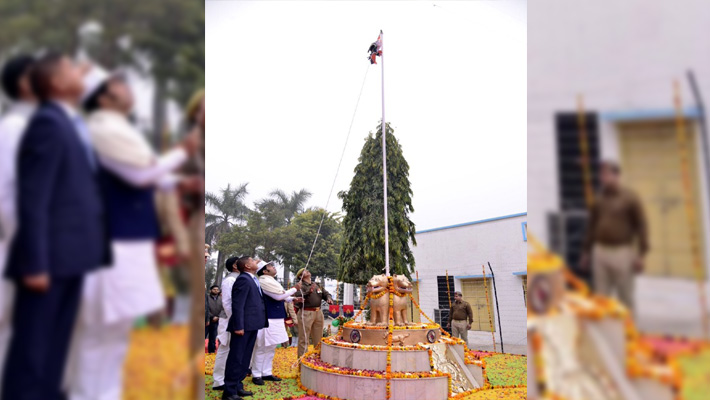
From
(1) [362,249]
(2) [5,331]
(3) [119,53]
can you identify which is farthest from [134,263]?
(1) [362,249]

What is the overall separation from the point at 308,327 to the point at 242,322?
13.0ft

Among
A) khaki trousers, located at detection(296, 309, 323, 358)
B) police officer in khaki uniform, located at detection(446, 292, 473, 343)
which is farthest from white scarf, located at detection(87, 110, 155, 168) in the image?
police officer in khaki uniform, located at detection(446, 292, 473, 343)

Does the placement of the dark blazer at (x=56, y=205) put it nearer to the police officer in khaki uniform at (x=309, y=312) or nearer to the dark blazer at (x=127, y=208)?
the dark blazer at (x=127, y=208)

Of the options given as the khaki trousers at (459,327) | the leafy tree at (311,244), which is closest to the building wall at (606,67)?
the khaki trousers at (459,327)

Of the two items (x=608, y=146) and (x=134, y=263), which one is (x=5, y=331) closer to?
(x=134, y=263)

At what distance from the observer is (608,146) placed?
1.81m

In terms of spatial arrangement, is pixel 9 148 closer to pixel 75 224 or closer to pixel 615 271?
pixel 75 224

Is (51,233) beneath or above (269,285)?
above

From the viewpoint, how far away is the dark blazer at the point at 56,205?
4.34 ft

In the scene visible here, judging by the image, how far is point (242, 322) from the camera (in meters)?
6.01

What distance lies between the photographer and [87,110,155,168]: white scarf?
147cm

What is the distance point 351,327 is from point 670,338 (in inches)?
234

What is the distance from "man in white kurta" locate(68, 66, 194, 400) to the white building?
1.44m

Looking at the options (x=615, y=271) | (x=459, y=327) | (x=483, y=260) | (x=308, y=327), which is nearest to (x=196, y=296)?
(x=615, y=271)
